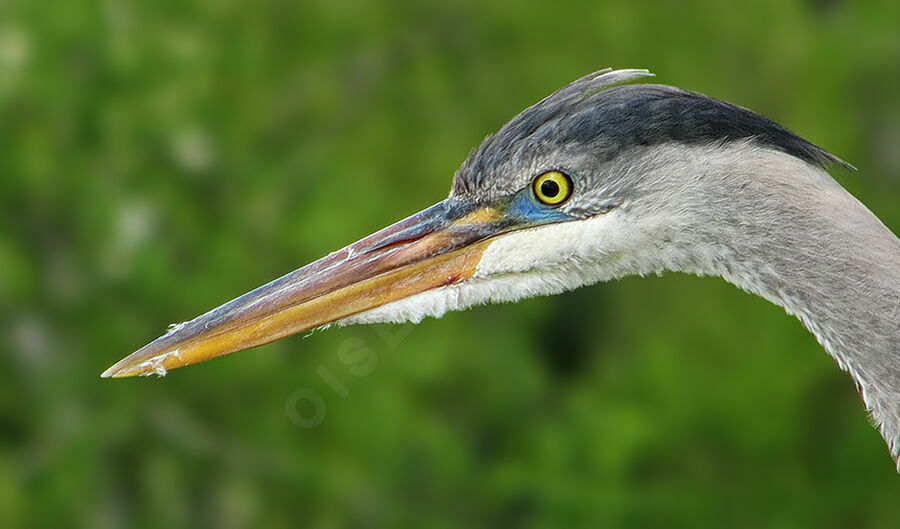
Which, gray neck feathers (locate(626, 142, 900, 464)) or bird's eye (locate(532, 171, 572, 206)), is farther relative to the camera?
bird's eye (locate(532, 171, 572, 206))

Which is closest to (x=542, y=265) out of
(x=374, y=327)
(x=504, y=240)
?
(x=504, y=240)

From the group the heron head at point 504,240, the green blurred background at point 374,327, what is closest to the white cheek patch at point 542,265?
the heron head at point 504,240

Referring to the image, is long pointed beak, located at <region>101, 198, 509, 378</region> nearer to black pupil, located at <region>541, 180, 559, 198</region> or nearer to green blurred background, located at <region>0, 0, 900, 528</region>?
black pupil, located at <region>541, 180, 559, 198</region>

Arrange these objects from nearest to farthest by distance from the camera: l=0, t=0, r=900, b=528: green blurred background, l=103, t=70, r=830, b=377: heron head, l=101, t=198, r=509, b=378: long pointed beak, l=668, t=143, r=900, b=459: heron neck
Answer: l=668, t=143, r=900, b=459: heron neck, l=103, t=70, r=830, b=377: heron head, l=101, t=198, r=509, b=378: long pointed beak, l=0, t=0, r=900, b=528: green blurred background

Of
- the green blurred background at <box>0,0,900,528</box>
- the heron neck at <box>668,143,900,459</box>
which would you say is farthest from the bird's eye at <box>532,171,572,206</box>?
the green blurred background at <box>0,0,900,528</box>

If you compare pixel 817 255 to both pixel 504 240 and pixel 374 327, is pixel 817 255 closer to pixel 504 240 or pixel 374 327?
pixel 504 240

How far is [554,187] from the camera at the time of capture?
2.35 meters

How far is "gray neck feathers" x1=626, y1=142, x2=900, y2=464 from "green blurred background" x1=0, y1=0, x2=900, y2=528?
8.49 feet

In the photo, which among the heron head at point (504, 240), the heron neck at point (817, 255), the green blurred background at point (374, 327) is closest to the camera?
the heron neck at point (817, 255)

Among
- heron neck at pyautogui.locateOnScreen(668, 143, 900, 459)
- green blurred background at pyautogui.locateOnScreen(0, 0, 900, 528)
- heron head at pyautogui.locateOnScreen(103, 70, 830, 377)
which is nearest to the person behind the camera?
heron neck at pyautogui.locateOnScreen(668, 143, 900, 459)

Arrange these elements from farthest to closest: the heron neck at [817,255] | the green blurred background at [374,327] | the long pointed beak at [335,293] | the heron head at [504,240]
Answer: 1. the green blurred background at [374,327]
2. the long pointed beak at [335,293]
3. the heron head at [504,240]
4. the heron neck at [817,255]

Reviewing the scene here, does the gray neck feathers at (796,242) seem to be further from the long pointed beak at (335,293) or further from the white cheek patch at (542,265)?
the long pointed beak at (335,293)

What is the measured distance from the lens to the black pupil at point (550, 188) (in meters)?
2.35

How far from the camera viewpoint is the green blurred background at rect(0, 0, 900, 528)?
4.70m
